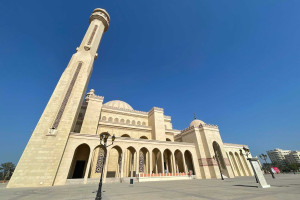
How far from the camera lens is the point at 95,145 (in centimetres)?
1639

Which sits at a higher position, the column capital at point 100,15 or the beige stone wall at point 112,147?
the column capital at point 100,15

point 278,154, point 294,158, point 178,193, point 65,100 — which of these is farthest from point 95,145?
point 278,154

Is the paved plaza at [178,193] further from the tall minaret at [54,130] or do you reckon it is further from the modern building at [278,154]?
the modern building at [278,154]

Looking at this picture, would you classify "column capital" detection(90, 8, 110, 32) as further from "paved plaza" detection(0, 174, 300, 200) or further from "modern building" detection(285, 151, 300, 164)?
"modern building" detection(285, 151, 300, 164)

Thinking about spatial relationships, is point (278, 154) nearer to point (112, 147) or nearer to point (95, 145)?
point (112, 147)

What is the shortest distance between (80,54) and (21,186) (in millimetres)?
17882

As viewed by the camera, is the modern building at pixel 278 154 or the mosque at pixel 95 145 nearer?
the mosque at pixel 95 145

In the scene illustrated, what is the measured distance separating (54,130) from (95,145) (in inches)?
192

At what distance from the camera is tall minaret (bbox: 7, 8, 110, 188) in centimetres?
1203

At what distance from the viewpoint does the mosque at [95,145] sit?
13141 millimetres

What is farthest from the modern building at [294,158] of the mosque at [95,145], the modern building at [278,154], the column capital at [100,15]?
the column capital at [100,15]

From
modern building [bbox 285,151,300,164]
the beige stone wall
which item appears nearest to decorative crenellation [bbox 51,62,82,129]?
the beige stone wall

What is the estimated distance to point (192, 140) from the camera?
23.6 metres

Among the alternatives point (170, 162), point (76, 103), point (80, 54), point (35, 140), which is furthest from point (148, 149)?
point (80, 54)
